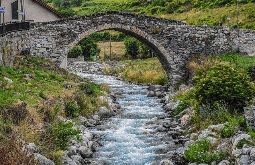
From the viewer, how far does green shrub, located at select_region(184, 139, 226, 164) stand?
62.1 feet

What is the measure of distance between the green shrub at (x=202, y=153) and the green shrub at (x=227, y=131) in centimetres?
70

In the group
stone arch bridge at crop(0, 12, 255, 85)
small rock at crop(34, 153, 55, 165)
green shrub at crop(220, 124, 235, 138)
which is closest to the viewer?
small rock at crop(34, 153, 55, 165)

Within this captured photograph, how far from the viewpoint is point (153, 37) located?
123ft

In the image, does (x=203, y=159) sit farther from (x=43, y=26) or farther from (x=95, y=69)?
(x=95, y=69)

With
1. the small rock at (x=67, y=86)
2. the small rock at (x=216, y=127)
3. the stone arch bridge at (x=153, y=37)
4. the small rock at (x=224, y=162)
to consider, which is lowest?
the small rock at (x=224, y=162)

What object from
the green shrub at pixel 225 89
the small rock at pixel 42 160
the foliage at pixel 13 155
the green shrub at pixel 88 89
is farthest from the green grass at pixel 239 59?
the foliage at pixel 13 155

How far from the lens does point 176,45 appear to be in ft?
125

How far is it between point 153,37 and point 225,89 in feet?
45.2

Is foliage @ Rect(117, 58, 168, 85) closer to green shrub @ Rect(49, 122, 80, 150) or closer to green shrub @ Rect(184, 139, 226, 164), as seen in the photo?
green shrub @ Rect(49, 122, 80, 150)

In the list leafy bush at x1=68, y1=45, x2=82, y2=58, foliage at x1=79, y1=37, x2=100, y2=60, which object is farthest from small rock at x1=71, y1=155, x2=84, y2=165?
leafy bush at x1=68, y1=45, x2=82, y2=58

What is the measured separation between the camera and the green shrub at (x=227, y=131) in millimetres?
20469

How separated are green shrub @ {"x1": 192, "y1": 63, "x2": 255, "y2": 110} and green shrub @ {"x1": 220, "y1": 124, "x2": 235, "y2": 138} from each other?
3.14 meters

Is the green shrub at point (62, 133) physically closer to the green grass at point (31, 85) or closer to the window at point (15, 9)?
the green grass at point (31, 85)

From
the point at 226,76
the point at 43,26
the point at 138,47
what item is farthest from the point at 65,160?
the point at 138,47
